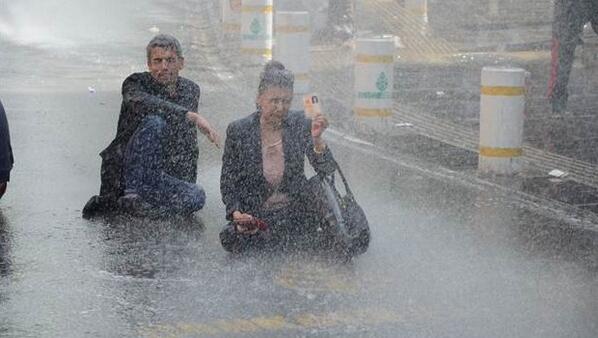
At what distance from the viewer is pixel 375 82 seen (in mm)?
14969

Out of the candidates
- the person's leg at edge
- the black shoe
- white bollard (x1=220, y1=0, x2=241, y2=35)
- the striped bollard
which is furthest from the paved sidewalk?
the black shoe

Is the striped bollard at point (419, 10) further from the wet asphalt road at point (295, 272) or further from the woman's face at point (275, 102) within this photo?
the woman's face at point (275, 102)

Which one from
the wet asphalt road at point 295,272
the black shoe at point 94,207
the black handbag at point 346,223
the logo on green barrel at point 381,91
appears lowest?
the wet asphalt road at point 295,272

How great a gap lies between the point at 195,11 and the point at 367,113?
16524mm

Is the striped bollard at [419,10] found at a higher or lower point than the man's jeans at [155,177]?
higher

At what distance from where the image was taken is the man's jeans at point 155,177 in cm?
1028

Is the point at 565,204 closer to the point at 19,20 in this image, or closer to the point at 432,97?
A: the point at 432,97

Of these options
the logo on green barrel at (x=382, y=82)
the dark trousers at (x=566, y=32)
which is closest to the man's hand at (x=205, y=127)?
the logo on green barrel at (x=382, y=82)

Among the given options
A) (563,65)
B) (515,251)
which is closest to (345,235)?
(515,251)

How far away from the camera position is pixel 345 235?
901 cm

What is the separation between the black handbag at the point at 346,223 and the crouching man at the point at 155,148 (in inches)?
58.2

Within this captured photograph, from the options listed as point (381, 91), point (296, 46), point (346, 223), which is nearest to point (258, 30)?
point (296, 46)

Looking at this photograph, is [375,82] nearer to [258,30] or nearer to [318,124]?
[258,30]

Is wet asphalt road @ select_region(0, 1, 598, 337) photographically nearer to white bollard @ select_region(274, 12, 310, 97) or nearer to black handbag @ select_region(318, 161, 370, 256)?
black handbag @ select_region(318, 161, 370, 256)
